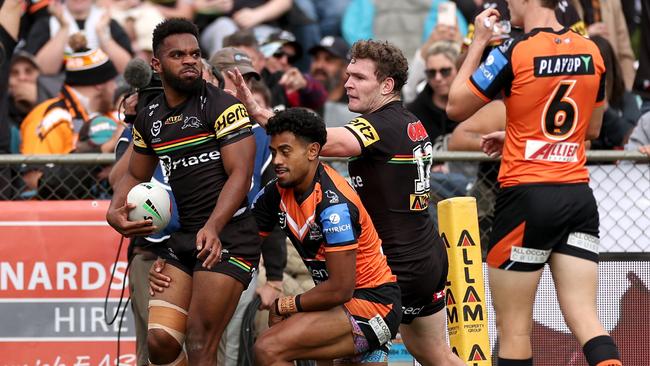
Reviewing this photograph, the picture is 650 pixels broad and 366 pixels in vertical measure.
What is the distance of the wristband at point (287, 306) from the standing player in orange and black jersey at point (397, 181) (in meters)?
0.76

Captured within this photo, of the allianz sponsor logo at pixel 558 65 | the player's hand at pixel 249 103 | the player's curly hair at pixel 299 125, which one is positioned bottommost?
the player's hand at pixel 249 103

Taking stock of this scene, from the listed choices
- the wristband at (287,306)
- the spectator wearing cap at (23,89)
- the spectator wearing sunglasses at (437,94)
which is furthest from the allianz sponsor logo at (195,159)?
the spectator wearing cap at (23,89)

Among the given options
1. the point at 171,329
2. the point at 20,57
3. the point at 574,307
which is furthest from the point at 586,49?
the point at 20,57

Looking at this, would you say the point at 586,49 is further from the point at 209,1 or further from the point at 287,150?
the point at 209,1

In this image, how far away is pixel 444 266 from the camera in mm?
7156

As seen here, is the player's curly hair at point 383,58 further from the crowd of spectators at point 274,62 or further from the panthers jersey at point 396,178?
the crowd of spectators at point 274,62

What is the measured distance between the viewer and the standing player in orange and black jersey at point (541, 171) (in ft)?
23.1

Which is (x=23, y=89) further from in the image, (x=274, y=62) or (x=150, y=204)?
(x=150, y=204)

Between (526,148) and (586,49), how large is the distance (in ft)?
2.18

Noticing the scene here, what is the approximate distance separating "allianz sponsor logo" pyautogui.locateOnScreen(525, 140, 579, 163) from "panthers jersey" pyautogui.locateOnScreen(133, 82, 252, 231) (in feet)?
5.36

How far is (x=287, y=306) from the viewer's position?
6.44m

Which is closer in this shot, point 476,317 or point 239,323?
point 476,317

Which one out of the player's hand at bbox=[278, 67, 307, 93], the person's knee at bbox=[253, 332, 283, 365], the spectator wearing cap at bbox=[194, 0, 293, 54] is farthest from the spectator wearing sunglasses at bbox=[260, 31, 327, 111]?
the person's knee at bbox=[253, 332, 283, 365]

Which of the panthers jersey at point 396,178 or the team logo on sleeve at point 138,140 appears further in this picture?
the team logo on sleeve at point 138,140
